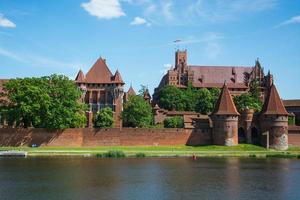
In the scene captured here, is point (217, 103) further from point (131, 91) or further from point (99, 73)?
point (131, 91)

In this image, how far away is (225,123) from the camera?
7444 centimetres

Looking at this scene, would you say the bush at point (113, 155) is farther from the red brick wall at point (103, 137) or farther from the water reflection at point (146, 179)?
the red brick wall at point (103, 137)

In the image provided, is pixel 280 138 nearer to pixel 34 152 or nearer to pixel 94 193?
pixel 34 152

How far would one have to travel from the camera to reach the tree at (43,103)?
7225 cm

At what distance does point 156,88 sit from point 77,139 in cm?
5125

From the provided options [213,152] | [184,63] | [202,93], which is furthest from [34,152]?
[184,63]

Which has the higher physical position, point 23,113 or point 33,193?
point 23,113

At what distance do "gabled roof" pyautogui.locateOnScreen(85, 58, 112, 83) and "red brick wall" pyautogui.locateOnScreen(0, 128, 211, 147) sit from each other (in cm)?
2132

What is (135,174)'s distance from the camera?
43906mm

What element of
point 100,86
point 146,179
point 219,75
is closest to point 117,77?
point 100,86

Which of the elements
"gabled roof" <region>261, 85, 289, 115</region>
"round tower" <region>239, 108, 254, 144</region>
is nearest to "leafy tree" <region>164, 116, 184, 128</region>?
"round tower" <region>239, 108, 254, 144</region>

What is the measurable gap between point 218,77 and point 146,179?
7606cm

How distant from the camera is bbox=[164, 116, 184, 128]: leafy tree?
3260 inches

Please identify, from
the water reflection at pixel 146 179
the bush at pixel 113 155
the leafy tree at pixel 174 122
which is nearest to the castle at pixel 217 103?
the leafy tree at pixel 174 122
